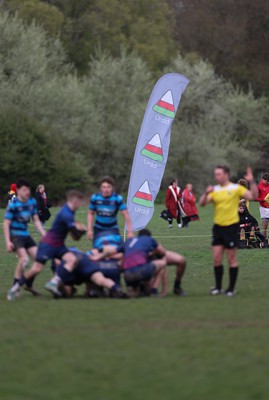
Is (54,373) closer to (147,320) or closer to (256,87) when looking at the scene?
(147,320)

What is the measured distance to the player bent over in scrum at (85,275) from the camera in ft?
43.8

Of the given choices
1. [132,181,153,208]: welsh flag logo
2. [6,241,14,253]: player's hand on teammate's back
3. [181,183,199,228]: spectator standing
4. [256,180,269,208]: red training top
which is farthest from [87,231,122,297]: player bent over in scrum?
[181,183,199,228]: spectator standing

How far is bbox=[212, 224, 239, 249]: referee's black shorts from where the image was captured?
1384cm

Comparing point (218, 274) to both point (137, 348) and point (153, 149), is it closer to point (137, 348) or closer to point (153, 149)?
point (137, 348)

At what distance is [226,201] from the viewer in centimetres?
1387

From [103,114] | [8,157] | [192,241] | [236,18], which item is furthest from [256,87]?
[192,241]

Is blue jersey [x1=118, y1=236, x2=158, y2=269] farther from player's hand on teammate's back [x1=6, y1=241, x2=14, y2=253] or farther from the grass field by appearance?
player's hand on teammate's back [x1=6, y1=241, x2=14, y2=253]

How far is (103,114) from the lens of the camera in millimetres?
70500

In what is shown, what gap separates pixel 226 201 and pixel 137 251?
1440mm

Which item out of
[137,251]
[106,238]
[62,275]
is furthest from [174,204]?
[62,275]

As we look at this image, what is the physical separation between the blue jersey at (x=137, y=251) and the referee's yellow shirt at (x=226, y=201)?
1.03 m

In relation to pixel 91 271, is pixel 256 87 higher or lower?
higher

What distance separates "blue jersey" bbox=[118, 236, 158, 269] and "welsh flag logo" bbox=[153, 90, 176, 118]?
957cm

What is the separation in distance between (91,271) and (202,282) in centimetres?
323
